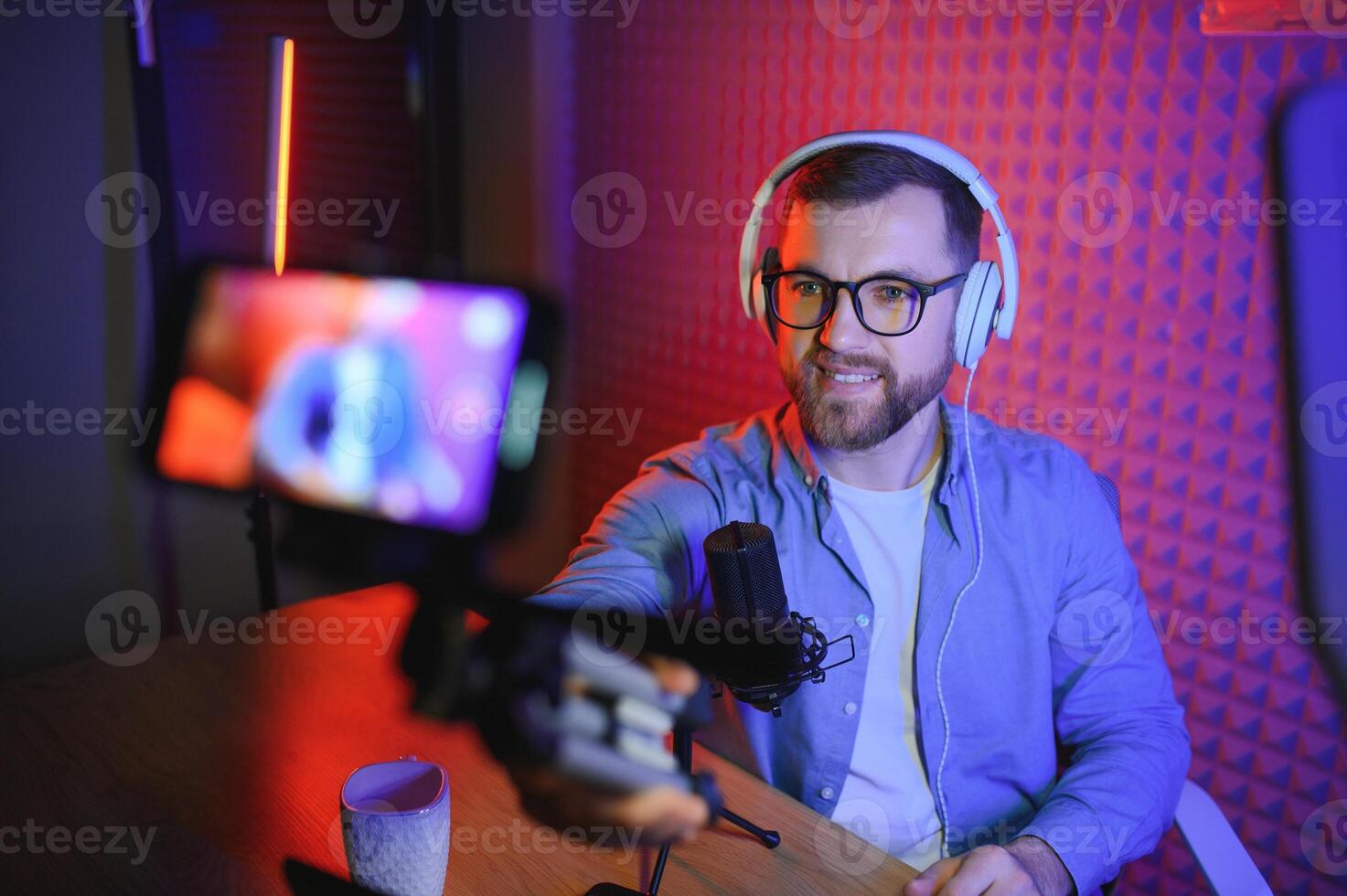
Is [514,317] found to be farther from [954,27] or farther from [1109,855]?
[1109,855]

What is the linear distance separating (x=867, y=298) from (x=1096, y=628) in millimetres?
597

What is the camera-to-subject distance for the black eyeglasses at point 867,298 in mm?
1396

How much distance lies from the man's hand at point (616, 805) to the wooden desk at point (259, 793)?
0.08m

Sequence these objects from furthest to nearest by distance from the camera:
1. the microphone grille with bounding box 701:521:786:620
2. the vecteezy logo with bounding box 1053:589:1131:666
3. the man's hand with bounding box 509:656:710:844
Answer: the vecteezy logo with bounding box 1053:589:1131:666 → the microphone grille with bounding box 701:521:786:620 → the man's hand with bounding box 509:656:710:844

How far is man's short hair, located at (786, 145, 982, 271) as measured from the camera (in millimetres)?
1402

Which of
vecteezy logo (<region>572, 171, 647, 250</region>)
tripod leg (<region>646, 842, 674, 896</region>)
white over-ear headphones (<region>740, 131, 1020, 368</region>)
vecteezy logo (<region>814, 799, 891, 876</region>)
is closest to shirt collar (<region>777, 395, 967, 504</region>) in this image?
white over-ear headphones (<region>740, 131, 1020, 368</region>)

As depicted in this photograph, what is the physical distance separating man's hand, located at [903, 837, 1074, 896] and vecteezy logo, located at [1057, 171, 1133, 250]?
3.28ft

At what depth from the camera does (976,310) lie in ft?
4.60

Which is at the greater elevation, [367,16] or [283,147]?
[367,16]
